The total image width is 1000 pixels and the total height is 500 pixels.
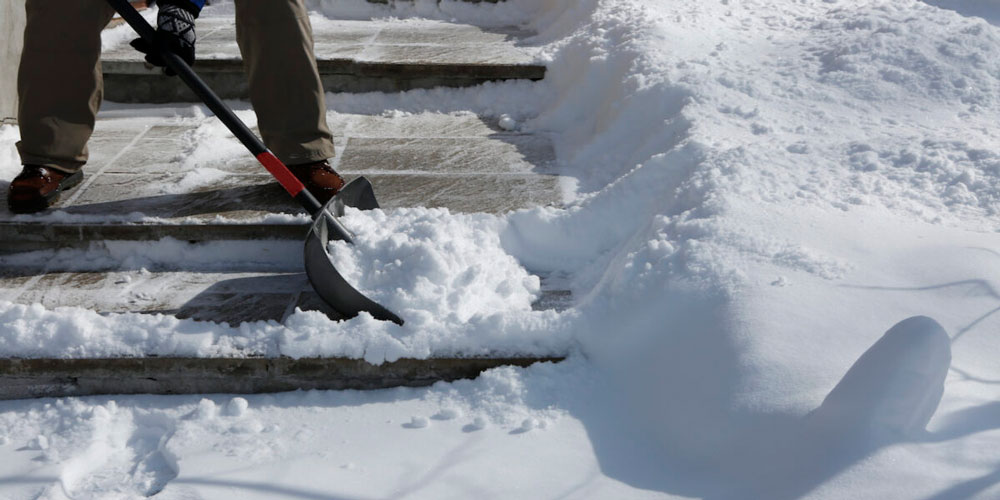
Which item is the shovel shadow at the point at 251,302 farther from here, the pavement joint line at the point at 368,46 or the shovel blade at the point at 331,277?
the pavement joint line at the point at 368,46

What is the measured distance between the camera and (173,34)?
2.57 meters

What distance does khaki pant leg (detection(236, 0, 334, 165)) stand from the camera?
2.80m

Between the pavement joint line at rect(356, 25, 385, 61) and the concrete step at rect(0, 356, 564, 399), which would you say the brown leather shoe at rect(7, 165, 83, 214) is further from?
the pavement joint line at rect(356, 25, 385, 61)

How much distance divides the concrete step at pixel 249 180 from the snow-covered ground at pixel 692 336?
317 millimetres

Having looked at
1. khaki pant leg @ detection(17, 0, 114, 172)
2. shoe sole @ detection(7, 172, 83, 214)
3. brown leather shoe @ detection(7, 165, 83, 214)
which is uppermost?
khaki pant leg @ detection(17, 0, 114, 172)

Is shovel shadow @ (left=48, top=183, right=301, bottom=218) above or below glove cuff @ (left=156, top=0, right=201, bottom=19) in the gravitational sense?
below

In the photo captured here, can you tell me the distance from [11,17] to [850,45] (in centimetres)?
328

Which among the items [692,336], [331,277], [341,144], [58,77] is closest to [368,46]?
[341,144]

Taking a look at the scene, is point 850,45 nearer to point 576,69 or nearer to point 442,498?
point 576,69

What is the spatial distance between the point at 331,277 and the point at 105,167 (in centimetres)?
138

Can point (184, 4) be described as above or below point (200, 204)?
above

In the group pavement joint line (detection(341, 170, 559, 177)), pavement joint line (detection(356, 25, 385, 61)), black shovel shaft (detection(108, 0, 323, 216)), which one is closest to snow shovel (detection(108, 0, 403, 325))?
black shovel shaft (detection(108, 0, 323, 216))

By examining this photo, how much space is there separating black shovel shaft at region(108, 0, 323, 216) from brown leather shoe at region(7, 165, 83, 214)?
58 cm

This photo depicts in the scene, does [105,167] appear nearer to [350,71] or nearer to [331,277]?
[350,71]
